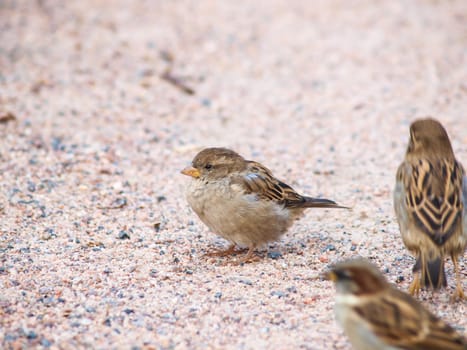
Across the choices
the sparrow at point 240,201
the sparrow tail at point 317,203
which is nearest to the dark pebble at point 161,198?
the sparrow at point 240,201

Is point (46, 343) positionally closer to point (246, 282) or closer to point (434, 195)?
point (246, 282)

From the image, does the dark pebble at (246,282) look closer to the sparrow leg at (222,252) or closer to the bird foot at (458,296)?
the sparrow leg at (222,252)

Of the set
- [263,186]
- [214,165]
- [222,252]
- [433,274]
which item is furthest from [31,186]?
[433,274]

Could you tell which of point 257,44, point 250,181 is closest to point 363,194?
point 250,181

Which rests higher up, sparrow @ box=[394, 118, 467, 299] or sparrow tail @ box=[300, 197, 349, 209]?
sparrow @ box=[394, 118, 467, 299]

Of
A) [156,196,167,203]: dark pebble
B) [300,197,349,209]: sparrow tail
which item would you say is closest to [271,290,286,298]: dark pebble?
[300,197,349,209]: sparrow tail

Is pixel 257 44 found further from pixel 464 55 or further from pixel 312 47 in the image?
pixel 464 55

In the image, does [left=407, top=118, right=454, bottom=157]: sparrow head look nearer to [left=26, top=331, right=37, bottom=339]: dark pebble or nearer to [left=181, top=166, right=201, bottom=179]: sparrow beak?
[left=181, top=166, right=201, bottom=179]: sparrow beak
